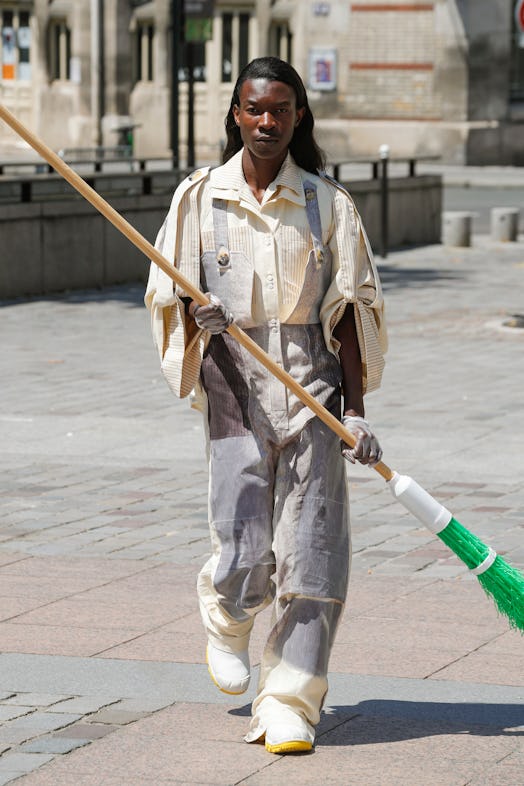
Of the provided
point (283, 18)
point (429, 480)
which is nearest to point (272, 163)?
point (429, 480)

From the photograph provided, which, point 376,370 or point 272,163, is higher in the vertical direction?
point 272,163

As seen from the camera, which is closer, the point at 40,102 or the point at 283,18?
the point at 283,18

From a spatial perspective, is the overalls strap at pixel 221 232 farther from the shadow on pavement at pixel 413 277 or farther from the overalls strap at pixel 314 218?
the shadow on pavement at pixel 413 277

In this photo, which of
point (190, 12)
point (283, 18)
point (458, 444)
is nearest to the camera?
point (458, 444)

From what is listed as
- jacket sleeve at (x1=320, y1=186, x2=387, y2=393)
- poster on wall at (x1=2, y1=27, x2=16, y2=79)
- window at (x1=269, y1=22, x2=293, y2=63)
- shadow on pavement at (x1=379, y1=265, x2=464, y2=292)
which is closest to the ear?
jacket sleeve at (x1=320, y1=186, x2=387, y2=393)

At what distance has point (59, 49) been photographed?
46.9 m

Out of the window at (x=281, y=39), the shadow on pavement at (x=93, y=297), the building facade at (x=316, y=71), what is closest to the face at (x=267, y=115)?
the shadow on pavement at (x=93, y=297)

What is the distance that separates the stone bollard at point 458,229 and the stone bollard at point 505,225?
26.3 inches

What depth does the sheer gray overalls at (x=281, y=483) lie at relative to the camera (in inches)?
188

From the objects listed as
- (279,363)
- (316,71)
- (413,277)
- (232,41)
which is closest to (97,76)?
(232,41)

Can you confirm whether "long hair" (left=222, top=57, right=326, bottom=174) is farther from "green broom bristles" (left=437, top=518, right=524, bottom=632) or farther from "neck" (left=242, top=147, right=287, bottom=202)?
"green broom bristles" (left=437, top=518, right=524, bottom=632)

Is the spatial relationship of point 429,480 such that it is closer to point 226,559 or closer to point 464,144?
point 226,559

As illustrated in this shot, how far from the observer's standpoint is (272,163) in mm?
4836

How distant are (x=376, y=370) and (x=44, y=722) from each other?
1.35m
